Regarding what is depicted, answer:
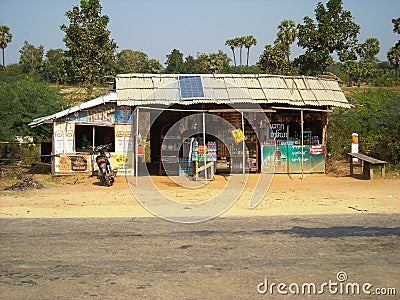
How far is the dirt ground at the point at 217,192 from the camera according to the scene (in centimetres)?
1161

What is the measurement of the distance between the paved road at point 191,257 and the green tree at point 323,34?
34154 mm

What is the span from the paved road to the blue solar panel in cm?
809

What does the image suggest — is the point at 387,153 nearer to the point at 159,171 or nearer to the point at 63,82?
the point at 159,171

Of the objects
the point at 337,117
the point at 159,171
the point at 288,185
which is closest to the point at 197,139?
the point at 159,171

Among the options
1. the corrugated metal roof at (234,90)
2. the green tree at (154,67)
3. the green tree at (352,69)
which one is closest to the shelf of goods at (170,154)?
the corrugated metal roof at (234,90)

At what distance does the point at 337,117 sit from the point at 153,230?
16.5m

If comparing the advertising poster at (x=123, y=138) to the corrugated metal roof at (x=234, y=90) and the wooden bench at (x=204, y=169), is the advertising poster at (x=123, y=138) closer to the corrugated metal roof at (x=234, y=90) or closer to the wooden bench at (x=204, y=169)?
the corrugated metal roof at (x=234, y=90)

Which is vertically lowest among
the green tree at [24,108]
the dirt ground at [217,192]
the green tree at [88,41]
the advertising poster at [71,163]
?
the dirt ground at [217,192]

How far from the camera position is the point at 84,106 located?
720 inches
